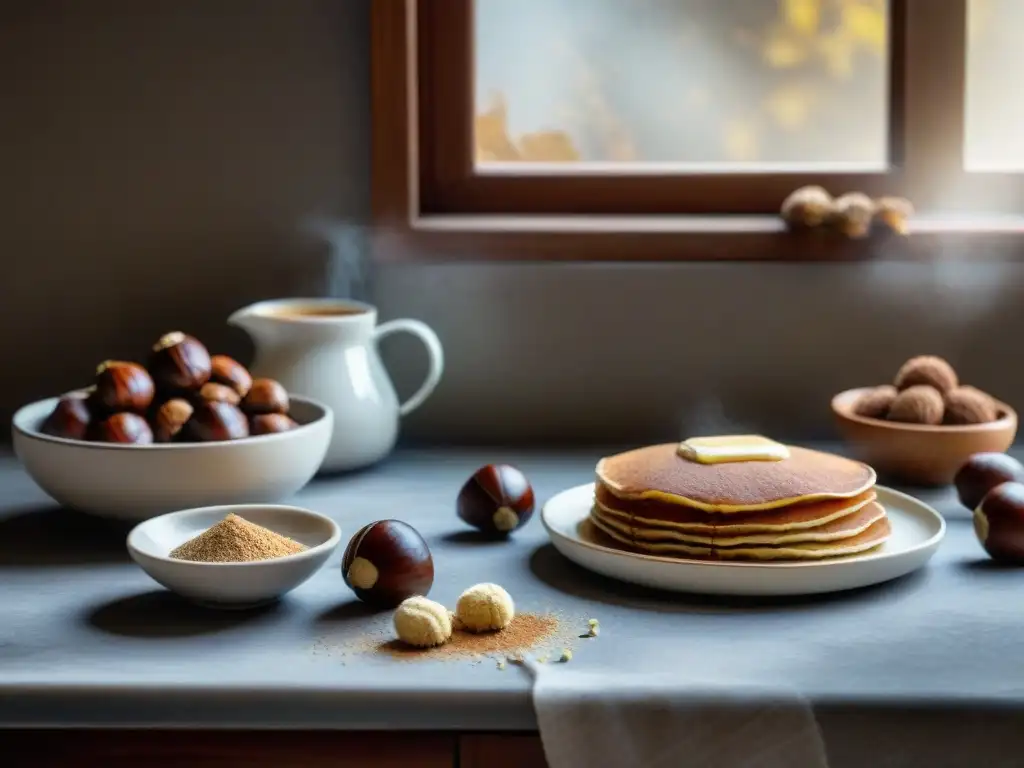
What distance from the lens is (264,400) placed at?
125 centimetres

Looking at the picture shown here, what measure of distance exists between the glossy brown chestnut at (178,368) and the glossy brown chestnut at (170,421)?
2 centimetres

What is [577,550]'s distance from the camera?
107 centimetres

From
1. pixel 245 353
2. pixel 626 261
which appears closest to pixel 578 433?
pixel 626 261

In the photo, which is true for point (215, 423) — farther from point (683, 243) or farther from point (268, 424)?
point (683, 243)

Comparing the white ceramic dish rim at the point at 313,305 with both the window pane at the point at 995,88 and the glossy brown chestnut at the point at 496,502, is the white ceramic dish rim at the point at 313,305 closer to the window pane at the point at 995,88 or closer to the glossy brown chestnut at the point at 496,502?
the glossy brown chestnut at the point at 496,502

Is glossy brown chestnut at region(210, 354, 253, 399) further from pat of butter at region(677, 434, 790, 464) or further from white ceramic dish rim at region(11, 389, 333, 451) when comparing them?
pat of butter at region(677, 434, 790, 464)

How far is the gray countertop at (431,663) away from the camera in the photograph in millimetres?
847

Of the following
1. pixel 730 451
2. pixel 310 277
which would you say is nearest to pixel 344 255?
pixel 310 277

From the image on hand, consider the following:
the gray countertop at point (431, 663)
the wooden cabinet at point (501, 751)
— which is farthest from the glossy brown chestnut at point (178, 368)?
the wooden cabinet at point (501, 751)

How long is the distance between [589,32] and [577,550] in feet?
2.71

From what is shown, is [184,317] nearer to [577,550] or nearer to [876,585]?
[577,550]

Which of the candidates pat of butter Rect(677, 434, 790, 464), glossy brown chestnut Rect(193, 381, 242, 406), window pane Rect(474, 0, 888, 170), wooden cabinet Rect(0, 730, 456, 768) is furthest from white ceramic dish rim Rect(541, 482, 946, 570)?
window pane Rect(474, 0, 888, 170)

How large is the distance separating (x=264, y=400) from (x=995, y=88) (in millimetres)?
998

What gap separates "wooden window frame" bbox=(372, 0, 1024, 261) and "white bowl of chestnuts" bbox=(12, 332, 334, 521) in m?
0.34
